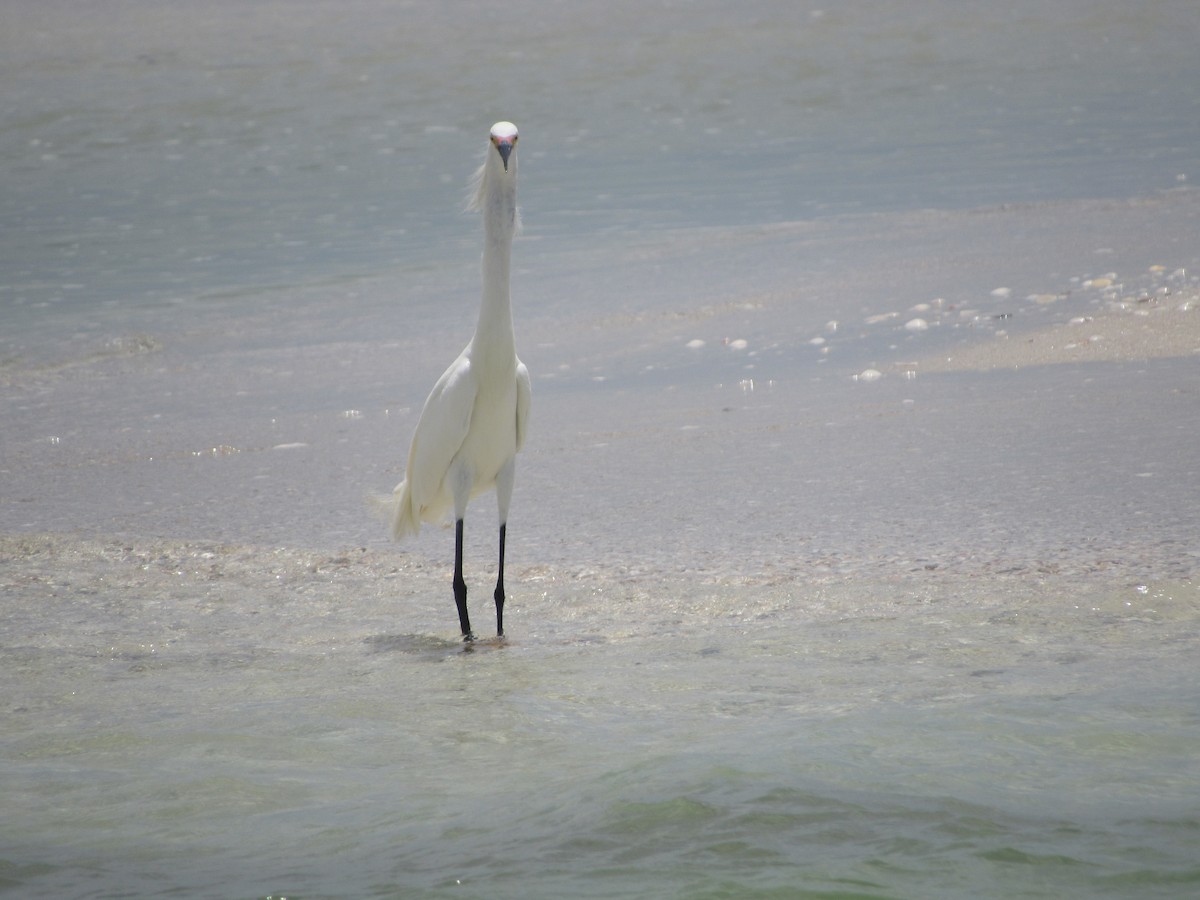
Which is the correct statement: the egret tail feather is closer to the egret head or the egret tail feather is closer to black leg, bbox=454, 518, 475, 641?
black leg, bbox=454, 518, 475, 641

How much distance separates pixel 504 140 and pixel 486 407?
0.85 metres

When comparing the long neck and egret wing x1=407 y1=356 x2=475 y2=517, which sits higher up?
the long neck

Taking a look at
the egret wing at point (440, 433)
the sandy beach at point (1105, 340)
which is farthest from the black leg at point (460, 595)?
the sandy beach at point (1105, 340)

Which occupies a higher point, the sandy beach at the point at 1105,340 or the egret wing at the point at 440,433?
the sandy beach at the point at 1105,340

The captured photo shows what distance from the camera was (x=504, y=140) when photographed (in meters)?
4.37

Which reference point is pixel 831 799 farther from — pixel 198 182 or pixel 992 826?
pixel 198 182

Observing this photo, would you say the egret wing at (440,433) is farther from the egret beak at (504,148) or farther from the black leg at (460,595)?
the egret beak at (504,148)

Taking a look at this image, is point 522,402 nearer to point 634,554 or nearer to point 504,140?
point 634,554

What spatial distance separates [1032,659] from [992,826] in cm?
99

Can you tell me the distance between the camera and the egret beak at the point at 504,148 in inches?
172

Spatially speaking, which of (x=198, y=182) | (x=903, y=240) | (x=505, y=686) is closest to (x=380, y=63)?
(x=198, y=182)

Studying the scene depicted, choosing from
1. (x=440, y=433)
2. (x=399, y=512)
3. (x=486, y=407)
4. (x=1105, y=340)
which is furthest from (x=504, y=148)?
(x=1105, y=340)

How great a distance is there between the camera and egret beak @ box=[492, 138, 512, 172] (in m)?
4.37

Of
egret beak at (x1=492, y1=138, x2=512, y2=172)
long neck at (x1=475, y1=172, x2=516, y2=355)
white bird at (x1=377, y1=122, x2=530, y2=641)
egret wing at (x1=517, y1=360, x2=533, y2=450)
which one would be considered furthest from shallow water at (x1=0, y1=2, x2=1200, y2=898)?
egret beak at (x1=492, y1=138, x2=512, y2=172)
